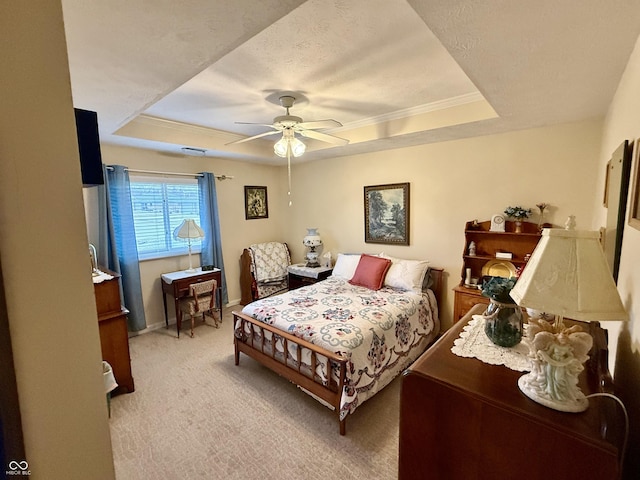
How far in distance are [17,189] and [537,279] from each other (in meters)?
1.41

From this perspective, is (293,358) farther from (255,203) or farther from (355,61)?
(255,203)

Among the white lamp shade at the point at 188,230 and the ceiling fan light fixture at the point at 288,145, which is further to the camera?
the white lamp shade at the point at 188,230

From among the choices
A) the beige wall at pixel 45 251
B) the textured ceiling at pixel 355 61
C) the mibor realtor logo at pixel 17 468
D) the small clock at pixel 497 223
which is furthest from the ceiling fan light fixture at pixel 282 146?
the mibor realtor logo at pixel 17 468

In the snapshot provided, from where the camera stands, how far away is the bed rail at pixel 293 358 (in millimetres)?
2010

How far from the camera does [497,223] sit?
285cm

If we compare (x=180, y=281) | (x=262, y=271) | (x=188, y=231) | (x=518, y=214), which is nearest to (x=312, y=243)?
(x=262, y=271)

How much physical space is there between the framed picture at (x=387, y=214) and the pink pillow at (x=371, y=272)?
422 millimetres

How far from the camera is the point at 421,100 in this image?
2.59 metres

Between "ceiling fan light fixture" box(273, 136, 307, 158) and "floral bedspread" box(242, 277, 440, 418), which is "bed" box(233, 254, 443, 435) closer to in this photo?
"floral bedspread" box(242, 277, 440, 418)

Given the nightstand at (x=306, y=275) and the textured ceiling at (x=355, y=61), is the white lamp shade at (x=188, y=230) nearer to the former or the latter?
the textured ceiling at (x=355, y=61)

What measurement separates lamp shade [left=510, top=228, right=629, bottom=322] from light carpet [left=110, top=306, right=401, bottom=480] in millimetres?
1461

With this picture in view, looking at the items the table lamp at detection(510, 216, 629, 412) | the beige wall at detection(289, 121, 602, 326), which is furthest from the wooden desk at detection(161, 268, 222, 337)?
the table lamp at detection(510, 216, 629, 412)

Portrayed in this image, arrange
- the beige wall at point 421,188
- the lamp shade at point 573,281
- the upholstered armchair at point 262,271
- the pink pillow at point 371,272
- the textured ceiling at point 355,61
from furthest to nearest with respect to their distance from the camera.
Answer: the upholstered armchair at point 262,271 < the pink pillow at point 371,272 < the beige wall at point 421,188 < the textured ceiling at point 355,61 < the lamp shade at point 573,281

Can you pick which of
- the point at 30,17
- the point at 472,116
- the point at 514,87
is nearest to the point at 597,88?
the point at 514,87
